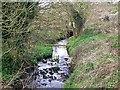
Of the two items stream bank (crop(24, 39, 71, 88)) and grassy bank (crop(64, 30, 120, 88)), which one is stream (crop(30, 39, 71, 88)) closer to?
stream bank (crop(24, 39, 71, 88))

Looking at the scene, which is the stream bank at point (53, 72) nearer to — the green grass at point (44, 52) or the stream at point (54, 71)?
the stream at point (54, 71)

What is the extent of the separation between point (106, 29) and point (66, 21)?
18.1 feet

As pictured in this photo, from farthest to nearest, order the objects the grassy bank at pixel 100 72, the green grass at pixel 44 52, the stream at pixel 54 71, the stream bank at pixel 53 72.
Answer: the green grass at pixel 44 52 → the stream at pixel 54 71 → the stream bank at pixel 53 72 → the grassy bank at pixel 100 72

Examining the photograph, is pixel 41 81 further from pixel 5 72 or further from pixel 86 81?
pixel 86 81

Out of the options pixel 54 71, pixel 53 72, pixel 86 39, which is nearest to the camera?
pixel 53 72

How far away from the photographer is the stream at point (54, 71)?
56.7 feet

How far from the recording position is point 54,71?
2028cm

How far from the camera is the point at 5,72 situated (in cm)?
1420

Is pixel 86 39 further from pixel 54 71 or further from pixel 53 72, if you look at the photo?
pixel 53 72

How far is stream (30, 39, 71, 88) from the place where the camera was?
680 inches

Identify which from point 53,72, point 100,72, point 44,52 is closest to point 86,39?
point 44,52

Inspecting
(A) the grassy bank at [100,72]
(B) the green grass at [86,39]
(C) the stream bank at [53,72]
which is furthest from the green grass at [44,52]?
(A) the grassy bank at [100,72]

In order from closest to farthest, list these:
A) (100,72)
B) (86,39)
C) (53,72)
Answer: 1. (100,72)
2. (53,72)
3. (86,39)

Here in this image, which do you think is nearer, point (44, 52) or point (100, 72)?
point (100, 72)
